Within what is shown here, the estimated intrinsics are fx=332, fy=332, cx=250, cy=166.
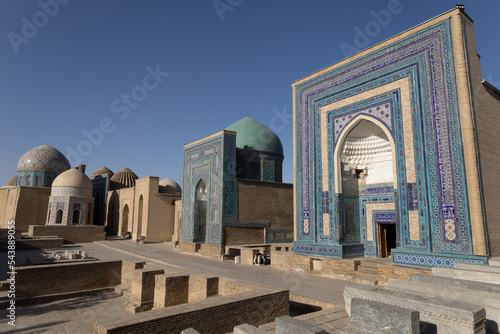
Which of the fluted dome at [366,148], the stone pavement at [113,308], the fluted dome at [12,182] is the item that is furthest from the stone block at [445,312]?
the fluted dome at [12,182]

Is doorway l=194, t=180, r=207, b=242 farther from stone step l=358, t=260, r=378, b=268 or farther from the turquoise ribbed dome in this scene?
stone step l=358, t=260, r=378, b=268

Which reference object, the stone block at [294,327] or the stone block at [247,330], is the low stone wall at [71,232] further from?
the stone block at [294,327]

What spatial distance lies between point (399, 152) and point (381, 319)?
5505 millimetres

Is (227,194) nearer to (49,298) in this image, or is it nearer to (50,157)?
(49,298)

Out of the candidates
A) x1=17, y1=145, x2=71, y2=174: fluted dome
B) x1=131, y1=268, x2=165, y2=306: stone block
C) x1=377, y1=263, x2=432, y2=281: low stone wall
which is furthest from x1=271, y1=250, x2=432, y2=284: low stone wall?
x1=17, y1=145, x2=71, y2=174: fluted dome

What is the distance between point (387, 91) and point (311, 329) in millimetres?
6971

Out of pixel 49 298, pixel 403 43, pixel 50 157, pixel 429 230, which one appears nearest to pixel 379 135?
pixel 403 43

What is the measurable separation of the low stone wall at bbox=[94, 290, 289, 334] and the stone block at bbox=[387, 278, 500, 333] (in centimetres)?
191

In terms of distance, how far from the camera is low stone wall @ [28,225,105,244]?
19.1 m

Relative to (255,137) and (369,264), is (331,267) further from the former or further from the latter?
(255,137)

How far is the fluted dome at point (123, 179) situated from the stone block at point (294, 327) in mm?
27618

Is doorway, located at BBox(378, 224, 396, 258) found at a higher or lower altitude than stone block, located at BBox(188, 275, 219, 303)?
higher

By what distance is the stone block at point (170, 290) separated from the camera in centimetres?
665

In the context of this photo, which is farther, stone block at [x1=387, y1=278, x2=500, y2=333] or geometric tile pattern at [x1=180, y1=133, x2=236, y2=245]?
geometric tile pattern at [x1=180, y1=133, x2=236, y2=245]
